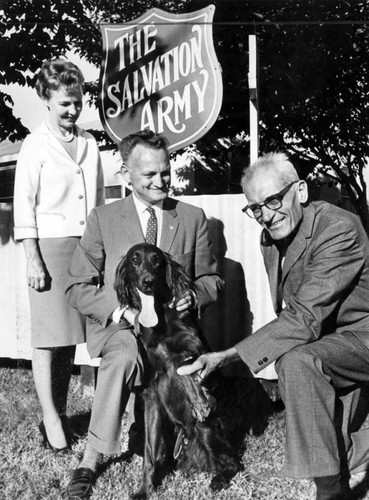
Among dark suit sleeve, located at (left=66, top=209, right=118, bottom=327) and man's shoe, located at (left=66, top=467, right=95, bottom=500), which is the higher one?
dark suit sleeve, located at (left=66, top=209, right=118, bottom=327)

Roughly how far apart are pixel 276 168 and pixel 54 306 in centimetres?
140

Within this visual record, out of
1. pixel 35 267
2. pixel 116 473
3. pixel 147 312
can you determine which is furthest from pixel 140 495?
pixel 35 267

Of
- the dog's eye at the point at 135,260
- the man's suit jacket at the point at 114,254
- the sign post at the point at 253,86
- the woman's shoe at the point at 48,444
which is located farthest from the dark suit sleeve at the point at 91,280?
the sign post at the point at 253,86

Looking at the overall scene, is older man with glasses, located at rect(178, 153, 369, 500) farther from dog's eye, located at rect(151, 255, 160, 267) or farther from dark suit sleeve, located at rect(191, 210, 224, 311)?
dog's eye, located at rect(151, 255, 160, 267)

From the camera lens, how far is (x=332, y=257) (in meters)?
2.65

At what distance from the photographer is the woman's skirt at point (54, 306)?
3.34 metres

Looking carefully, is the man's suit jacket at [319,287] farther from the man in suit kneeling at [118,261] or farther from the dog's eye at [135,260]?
the dog's eye at [135,260]

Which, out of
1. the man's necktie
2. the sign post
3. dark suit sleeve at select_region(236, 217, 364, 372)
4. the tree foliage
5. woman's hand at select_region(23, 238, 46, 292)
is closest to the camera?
dark suit sleeve at select_region(236, 217, 364, 372)

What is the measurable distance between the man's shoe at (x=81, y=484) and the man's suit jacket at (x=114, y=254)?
542 millimetres

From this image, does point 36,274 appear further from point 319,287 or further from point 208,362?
point 319,287

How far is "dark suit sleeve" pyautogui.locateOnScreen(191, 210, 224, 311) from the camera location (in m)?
3.10

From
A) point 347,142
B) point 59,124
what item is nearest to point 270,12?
point 347,142

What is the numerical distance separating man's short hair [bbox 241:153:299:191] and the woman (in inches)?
41.4

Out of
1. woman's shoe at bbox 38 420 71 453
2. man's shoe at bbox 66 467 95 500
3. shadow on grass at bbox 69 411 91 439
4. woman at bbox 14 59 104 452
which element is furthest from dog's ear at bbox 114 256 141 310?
shadow on grass at bbox 69 411 91 439
